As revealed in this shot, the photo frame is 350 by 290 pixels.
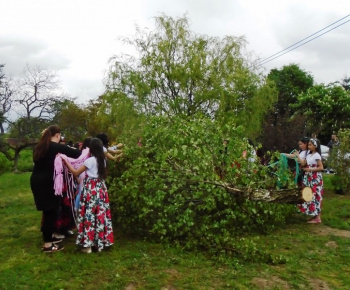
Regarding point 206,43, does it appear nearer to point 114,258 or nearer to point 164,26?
point 164,26

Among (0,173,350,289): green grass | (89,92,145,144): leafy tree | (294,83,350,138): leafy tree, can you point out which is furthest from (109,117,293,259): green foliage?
(294,83,350,138): leafy tree

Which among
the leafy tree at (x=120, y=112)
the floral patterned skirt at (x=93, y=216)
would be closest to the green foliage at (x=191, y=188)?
the floral patterned skirt at (x=93, y=216)

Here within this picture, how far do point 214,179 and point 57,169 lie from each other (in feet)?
7.51

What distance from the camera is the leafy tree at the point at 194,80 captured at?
1578 cm

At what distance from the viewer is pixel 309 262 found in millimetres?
5195

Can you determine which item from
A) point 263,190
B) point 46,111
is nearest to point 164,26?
point 46,111

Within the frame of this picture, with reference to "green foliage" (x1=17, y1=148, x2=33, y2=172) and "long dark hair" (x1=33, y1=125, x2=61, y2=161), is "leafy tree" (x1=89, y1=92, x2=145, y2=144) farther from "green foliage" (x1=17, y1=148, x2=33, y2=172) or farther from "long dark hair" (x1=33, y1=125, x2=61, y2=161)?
"long dark hair" (x1=33, y1=125, x2=61, y2=161)

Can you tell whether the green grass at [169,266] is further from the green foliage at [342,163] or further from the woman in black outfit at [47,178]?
the green foliage at [342,163]

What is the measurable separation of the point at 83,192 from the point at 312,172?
14.3ft

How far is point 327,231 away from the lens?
683 centimetres

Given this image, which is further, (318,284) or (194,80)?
(194,80)

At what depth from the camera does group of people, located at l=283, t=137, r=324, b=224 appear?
730cm

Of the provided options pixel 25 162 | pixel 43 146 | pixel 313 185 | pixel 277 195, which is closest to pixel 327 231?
pixel 313 185

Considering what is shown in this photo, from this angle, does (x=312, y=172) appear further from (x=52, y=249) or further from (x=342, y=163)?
(x=52, y=249)
